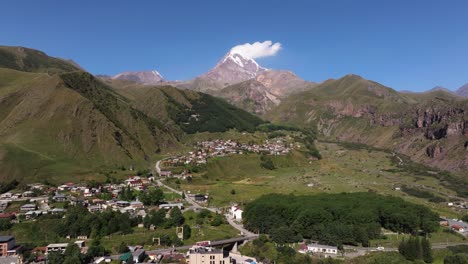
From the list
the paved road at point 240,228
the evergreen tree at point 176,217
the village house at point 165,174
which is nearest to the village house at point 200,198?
the paved road at point 240,228

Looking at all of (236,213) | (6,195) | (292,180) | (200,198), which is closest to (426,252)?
(236,213)

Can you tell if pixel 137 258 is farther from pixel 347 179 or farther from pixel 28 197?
pixel 347 179

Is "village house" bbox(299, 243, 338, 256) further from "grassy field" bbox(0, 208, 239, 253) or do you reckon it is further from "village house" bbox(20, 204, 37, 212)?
"village house" bbox(20, 204, 37, 212)

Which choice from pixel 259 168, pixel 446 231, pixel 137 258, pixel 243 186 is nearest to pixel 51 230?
pixel 137 258

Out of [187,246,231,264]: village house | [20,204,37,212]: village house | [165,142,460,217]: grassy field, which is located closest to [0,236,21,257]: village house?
[20,204,37,212]: village house

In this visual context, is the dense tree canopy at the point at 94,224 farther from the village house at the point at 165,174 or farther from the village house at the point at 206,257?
the village house at the point at 165,174
